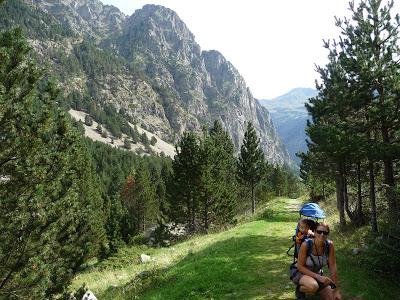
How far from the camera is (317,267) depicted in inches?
299

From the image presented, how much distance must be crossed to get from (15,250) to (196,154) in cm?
2690

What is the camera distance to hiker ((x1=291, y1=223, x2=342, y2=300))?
7.21 metres

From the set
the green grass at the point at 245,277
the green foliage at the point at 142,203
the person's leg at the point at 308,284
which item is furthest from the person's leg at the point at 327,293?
the green foliage at the point at 142,203

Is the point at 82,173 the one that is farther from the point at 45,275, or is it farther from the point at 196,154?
the point at 45,275

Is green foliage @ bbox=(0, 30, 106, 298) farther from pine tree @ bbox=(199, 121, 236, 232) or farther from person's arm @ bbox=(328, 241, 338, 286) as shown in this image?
pine tree @ bbox=(199, 121, 236, 232)

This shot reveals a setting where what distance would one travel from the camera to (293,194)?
9981 centimetres

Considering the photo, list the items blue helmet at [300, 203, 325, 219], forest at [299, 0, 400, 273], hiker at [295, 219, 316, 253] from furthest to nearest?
forest at [299, 0, 400, 273] < hiker at [295, 219, 316, 253] < blue helmet at [300, 203, 325, 219]

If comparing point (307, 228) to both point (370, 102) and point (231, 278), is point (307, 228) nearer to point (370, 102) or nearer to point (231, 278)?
point (231, 278)

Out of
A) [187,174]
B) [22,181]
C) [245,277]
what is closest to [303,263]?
[245,277]

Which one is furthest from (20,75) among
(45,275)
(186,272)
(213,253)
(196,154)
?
(196,154)

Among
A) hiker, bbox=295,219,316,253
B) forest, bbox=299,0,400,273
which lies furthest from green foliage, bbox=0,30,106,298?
forest, bbox=299,0,400,273

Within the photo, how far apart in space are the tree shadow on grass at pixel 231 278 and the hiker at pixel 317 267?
3917mm

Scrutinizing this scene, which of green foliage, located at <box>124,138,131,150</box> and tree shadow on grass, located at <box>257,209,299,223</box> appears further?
green foliage, located at <box>124,138,131,150</box>

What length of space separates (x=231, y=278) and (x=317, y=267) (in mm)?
6537
